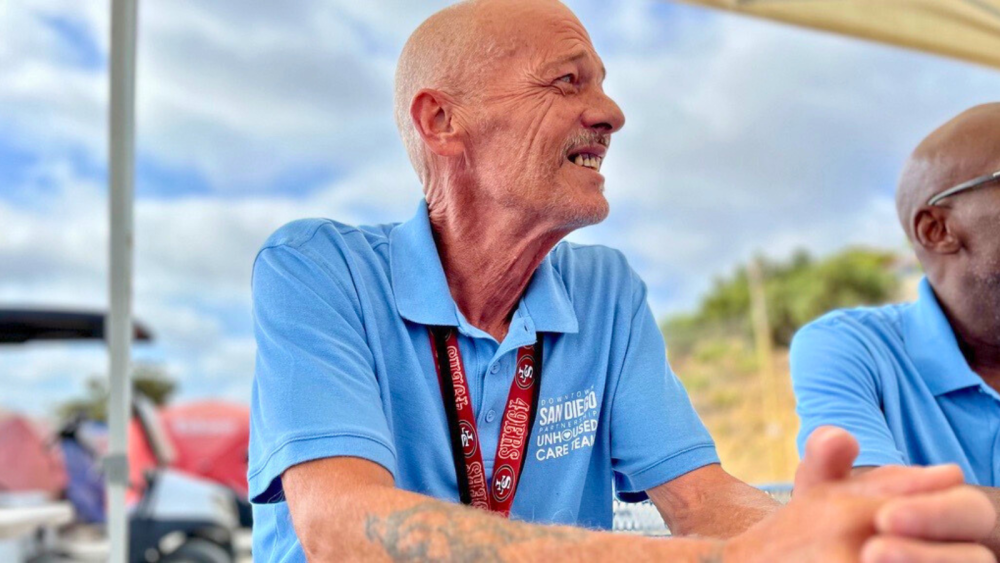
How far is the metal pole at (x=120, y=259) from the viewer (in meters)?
2.35

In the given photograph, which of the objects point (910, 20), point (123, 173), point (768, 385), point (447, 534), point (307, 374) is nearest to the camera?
point (447, 534)

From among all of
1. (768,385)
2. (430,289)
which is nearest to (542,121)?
(430,289)

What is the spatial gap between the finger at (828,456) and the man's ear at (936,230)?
4.83ft

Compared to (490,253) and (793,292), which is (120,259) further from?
(793,292)

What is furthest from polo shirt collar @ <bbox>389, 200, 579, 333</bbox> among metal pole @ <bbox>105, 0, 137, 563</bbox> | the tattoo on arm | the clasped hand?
metal pole @ <bbox>105, 0, 137, 563</bbox>

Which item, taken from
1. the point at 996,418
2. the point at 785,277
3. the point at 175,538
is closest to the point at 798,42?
the point at 785,277

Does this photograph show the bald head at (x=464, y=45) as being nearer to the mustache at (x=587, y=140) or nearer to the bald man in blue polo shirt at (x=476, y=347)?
the bald man in blue polo shirt at (x=476, y=347)

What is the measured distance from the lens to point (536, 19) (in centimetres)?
168

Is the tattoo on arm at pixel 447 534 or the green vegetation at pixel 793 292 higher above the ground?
the green vegetation at pixel 793 292

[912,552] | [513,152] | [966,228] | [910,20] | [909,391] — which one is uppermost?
[910,20]

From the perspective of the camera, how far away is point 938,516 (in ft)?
2.07

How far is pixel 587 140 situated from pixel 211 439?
241 inches

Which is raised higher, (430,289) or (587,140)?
(587,140)

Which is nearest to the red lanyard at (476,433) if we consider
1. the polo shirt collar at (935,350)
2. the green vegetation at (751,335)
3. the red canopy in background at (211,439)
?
the polo shirt collar at (935,350)
